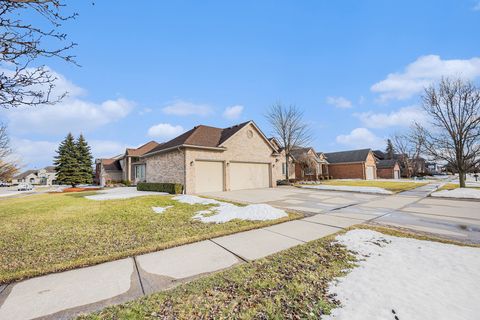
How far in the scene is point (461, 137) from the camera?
1498 centimetres

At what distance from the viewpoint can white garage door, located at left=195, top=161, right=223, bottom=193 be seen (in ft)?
51.0

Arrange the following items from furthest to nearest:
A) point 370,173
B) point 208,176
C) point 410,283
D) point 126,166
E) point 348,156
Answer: point 348,156 → point 370,173 → point 126,166 → point 208,176 → point 410,283

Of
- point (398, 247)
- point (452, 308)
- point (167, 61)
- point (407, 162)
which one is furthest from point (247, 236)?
point (407, 162)

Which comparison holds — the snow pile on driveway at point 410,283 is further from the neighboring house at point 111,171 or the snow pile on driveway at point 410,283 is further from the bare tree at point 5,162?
the neighboring house at point 111,171

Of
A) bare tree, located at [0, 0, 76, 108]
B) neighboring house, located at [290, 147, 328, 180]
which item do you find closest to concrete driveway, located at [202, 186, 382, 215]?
bare tree, located at [0, 0, 76, 108]

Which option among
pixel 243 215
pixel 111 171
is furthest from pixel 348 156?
pixel 111 171

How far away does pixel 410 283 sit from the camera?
116 inches

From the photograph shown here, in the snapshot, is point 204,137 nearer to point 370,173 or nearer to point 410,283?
point 410,283

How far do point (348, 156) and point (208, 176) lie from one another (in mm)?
31719

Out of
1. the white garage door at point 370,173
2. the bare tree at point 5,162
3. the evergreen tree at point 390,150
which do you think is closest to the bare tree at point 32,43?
the bare tree at point 5,162

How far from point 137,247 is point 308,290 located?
A: 363cm

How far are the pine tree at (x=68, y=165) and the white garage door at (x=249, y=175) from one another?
30521 mm

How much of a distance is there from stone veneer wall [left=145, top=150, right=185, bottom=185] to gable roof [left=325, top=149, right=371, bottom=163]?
3212 centimetres

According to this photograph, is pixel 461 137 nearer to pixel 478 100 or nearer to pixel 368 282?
pixel 478 100
